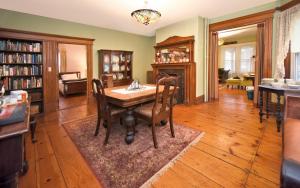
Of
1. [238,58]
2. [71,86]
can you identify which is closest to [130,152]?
[71,86]

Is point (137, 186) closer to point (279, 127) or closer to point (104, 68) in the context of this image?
point (279, 127)

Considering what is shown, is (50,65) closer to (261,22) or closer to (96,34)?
(96,34)

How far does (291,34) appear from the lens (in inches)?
119

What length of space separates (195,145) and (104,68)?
395 centimetres

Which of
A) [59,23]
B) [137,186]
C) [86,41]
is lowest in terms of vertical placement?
[137,186]

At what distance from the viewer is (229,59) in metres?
8.79

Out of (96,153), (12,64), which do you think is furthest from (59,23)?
(96,153)

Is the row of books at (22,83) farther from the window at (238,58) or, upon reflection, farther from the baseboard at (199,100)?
the window at (238,58)

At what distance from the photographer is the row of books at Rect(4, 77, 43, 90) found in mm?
3566

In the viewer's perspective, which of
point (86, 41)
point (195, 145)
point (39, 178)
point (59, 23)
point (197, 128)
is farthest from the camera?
point (86, 41)

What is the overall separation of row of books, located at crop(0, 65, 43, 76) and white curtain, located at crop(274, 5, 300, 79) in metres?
5.31

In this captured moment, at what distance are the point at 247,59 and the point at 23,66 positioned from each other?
29.4 ft

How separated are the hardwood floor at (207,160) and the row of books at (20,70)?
1.51 metres

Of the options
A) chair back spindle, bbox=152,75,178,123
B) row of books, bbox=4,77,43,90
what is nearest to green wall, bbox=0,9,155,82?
row of books, bbox=4,77,43,90
